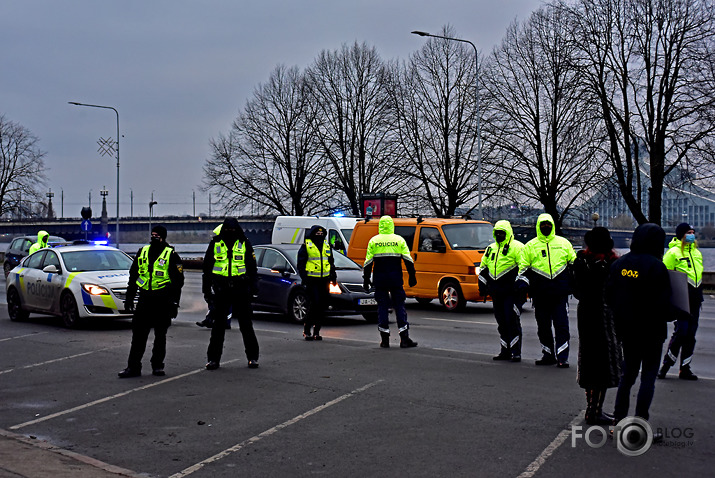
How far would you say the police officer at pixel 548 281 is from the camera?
10281 mm

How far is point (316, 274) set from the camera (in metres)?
13.0

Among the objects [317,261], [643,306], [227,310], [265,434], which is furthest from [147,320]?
[643,306]

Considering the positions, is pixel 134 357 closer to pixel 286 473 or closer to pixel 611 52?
pixel 286 473

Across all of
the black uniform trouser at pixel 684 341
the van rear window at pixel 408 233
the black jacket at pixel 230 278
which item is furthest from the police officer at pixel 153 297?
the van rear window at pixel 408 233

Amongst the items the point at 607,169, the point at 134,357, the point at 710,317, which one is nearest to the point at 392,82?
the point at 607,169

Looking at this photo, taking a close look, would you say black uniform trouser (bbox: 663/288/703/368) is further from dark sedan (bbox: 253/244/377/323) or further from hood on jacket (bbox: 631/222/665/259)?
dark sedan (bbox: 253/244/377/323)

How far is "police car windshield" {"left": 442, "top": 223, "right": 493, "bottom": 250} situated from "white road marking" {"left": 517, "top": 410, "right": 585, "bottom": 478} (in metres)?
11.9

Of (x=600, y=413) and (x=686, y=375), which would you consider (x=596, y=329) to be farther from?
(x=686, y=375)

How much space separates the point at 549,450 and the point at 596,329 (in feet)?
4.00

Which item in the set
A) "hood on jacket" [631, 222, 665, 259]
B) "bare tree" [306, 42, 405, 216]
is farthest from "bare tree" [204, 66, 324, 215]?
"hood on jacket" [631, 222, 665, 259]

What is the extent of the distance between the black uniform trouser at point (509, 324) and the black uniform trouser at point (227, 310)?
2947 millimetres

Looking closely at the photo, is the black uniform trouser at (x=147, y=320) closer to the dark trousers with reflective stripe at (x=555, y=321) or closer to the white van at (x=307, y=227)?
the dark trousers with reflective stripe at (x=555, y=321)

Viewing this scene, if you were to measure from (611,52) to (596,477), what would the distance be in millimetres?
33721

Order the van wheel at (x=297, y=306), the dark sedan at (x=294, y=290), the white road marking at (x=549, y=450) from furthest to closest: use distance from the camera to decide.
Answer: the van wheel at (x=297, y=306) < the dark sedan at (x=294, y=290) < the white road marking at (x=549, y=450)
